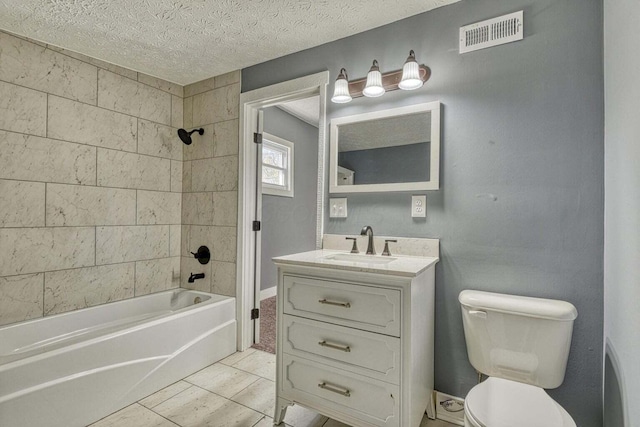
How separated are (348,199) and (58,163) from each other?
6.78 ft

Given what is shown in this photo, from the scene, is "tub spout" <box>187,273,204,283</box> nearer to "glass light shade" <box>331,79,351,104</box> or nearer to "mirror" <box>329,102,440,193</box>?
"mirror" <box>329,102,440,193</box>

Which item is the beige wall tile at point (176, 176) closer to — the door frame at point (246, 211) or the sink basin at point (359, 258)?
the door frame at point (246, 211)

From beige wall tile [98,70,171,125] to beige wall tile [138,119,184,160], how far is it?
0.22 feet

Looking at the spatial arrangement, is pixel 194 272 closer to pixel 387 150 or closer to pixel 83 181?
pixel 83 181

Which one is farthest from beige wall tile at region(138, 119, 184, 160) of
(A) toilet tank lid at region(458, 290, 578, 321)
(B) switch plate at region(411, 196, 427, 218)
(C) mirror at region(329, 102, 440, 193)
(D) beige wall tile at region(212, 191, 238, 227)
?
(A) toilet tank lid at region(458, 290, 578, 321)

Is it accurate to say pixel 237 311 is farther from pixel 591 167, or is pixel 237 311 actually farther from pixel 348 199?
pixel 591 167

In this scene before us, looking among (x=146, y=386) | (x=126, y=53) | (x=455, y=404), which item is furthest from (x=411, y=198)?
(x=126, y=53)

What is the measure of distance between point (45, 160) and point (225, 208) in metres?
1.25

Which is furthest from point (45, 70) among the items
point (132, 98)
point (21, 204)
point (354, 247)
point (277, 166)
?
point (354, 247)

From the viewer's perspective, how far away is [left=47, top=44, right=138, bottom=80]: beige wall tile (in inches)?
87.4

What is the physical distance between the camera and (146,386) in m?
1.92

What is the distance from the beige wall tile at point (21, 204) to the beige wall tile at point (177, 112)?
46.2 inches

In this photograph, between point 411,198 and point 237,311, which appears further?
point 237,311

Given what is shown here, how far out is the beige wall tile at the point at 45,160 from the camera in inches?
78.4
